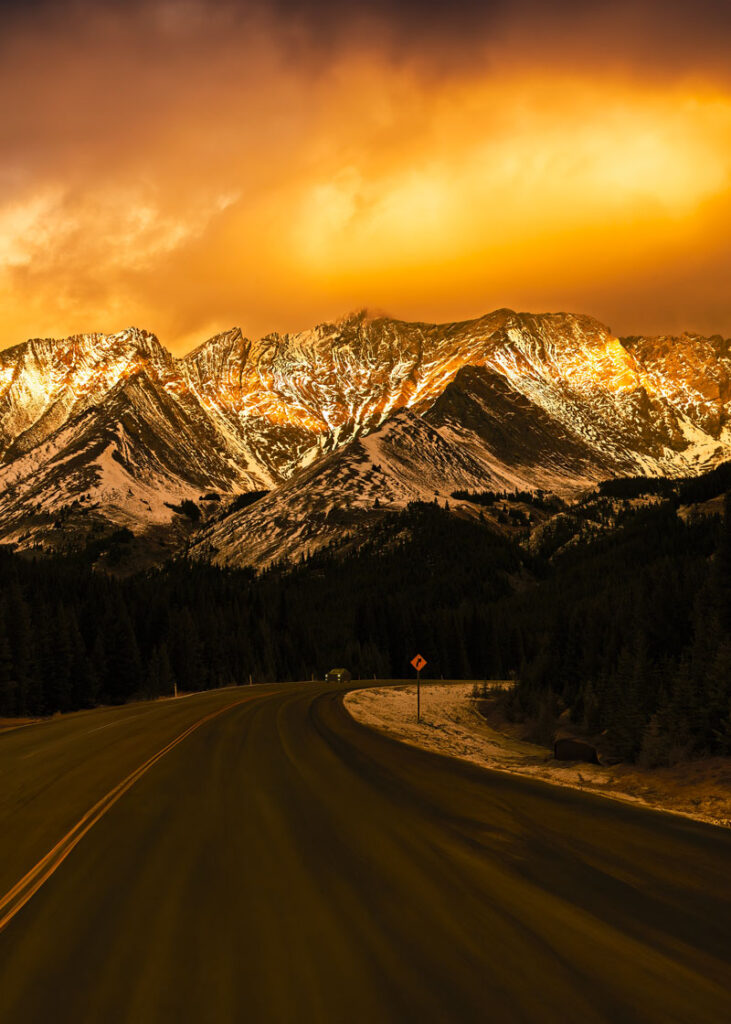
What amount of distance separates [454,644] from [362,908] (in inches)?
4846

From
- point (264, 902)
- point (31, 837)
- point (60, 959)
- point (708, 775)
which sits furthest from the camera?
point (708, 775)

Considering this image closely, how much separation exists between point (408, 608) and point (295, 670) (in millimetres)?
36105

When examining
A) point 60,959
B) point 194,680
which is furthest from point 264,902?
point 194,680

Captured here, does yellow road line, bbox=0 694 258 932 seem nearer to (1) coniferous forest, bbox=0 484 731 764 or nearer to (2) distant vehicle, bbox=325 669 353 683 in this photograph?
(1) coniferous forest, bbox=0 484 731 764

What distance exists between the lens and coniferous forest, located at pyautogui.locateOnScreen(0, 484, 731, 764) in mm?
31125

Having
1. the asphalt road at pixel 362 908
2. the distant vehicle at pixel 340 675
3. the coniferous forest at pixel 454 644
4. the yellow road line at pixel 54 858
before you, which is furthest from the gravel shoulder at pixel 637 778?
the distant vehicle at pixel 340 675

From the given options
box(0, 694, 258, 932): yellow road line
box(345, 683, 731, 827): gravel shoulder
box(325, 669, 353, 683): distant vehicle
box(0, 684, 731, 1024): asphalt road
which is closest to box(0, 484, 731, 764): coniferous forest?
box(345, 683, 731, 827): gravel shoulder

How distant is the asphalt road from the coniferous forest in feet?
35.8

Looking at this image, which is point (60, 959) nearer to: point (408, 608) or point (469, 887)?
point (469, 887)

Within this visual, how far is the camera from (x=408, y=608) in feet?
493

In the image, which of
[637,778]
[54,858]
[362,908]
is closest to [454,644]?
[637,778]

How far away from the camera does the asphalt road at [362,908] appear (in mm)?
6273

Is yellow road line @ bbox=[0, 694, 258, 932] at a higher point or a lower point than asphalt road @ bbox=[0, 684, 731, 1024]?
higher

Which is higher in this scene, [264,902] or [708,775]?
[264,902]
